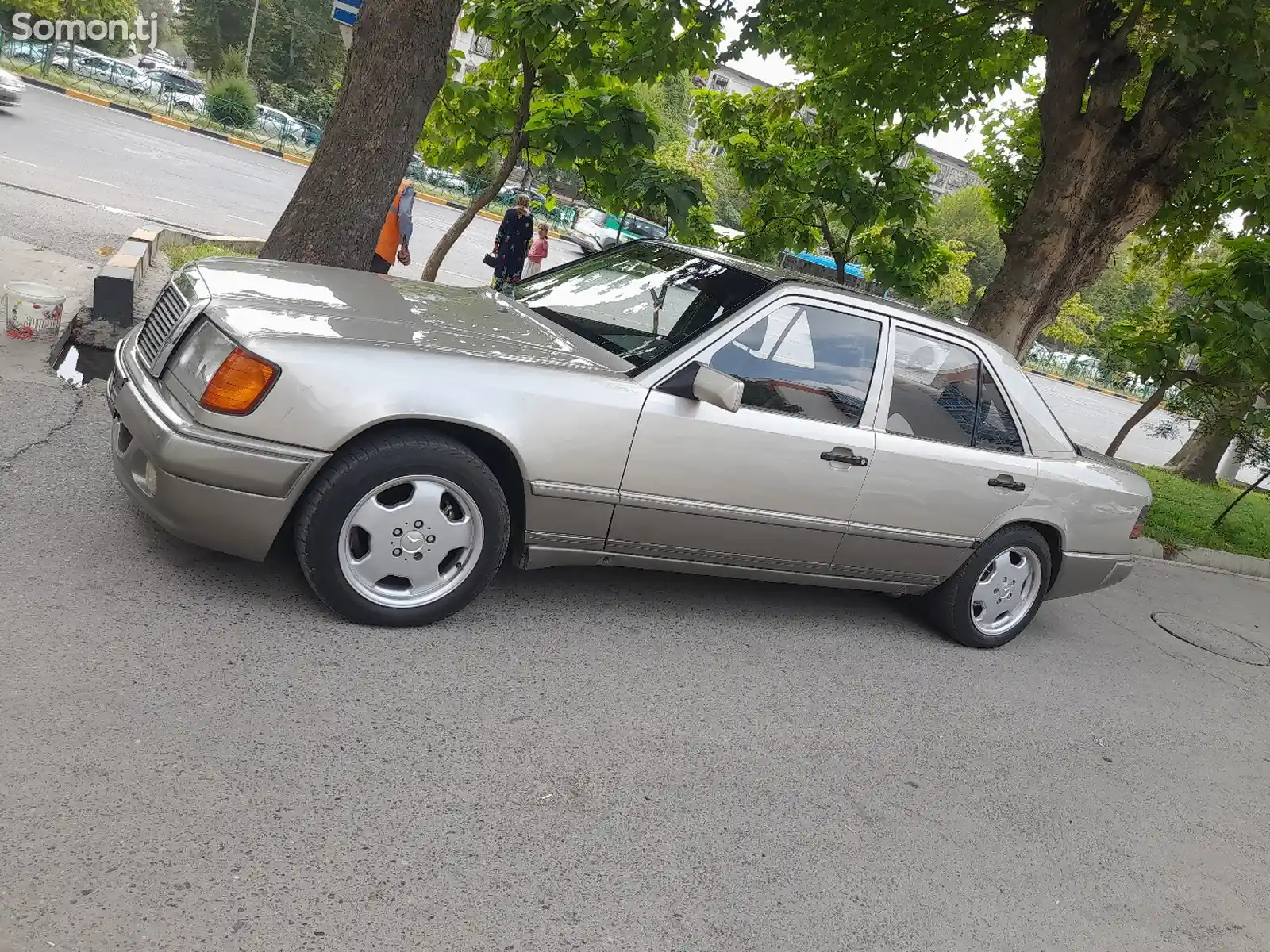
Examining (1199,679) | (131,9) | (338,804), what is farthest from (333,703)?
(131,9)

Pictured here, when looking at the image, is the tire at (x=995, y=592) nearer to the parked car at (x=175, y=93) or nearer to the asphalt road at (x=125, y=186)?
the asphalt road at (x=125, y=186)

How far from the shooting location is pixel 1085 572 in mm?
5566

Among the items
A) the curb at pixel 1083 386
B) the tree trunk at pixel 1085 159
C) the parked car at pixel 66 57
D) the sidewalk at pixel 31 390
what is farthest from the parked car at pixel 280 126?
the tree trunk at pixel 1085 159

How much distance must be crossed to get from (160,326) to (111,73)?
38678 mm

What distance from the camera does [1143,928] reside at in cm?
329

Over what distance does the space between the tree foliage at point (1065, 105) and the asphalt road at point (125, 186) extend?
23.5 feet

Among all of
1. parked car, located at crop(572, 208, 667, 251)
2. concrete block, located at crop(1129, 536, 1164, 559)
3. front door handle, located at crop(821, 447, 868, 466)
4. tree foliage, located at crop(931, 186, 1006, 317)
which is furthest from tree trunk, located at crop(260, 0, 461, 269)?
tree foliage, located at crop(931, 186, 1006, 317)

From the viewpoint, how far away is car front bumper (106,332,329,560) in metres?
3.41

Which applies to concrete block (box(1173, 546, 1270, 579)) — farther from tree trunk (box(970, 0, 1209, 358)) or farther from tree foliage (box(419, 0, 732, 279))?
tree foliage (box(419, 0, 732, 279))

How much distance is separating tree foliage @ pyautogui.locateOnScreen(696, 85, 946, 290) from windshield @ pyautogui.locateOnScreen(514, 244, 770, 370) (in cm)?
463

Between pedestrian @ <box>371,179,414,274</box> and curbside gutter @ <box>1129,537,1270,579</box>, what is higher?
pedestrian @ <box>371,179,414,274</box>

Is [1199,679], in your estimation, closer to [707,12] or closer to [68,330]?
[707,12]

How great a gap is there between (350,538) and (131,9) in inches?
2530

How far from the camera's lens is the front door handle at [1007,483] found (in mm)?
4988
